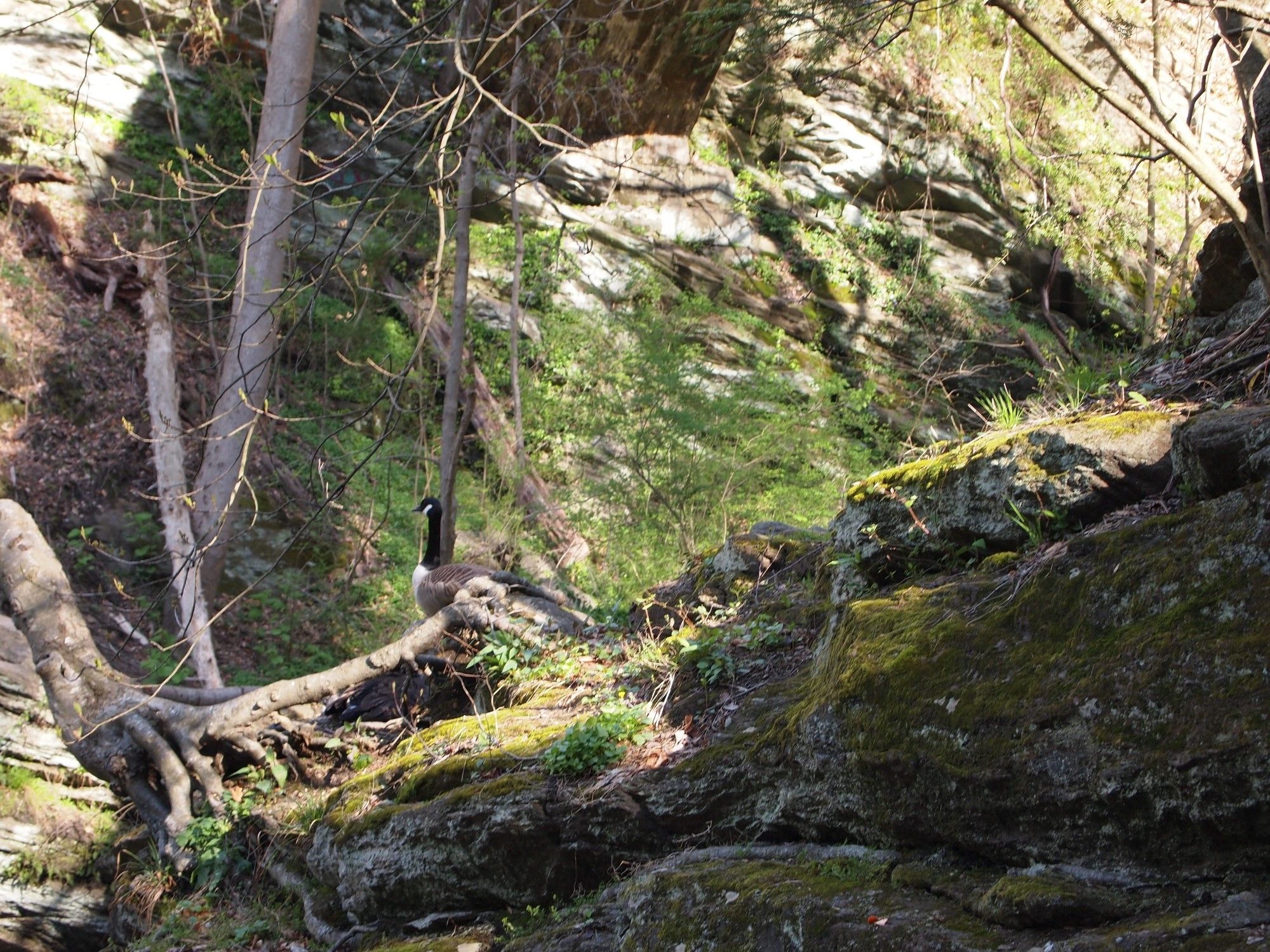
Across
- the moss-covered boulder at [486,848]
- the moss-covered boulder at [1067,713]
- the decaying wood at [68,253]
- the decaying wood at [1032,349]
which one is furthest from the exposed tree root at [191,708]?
the decaying wood at [68,253]

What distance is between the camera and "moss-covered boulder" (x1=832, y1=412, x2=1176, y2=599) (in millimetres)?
3479

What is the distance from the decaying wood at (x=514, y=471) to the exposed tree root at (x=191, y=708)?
3984mm

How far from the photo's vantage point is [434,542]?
8.27 m

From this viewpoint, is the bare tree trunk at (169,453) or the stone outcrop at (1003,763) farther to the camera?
the bare tree trunk at (169,453)

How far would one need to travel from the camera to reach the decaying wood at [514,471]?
1116 cm

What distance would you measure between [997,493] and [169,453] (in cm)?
884

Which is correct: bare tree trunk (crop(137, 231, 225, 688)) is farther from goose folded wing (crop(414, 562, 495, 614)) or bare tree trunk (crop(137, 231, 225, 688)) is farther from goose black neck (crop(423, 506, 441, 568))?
goose folded wing (crop(414, 562, 495, 614))

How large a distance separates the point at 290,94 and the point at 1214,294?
30.6 ft

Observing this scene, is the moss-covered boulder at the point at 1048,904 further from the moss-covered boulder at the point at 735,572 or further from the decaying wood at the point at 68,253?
the decaying wood at the point at 68,253

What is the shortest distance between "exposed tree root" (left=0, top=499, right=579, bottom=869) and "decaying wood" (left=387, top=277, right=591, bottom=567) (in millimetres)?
3984

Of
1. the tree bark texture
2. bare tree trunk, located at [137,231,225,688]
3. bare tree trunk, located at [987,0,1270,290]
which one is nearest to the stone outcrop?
bare tree trunk, located at [987,0,1270,290]

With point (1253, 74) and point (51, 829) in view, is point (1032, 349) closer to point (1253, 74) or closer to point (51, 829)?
point (1253, 74)

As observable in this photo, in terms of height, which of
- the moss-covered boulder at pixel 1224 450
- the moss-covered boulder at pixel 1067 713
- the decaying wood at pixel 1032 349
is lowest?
the moss-covered boulder at pixel 1067 713

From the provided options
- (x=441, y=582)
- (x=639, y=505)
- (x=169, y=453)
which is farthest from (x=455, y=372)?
(x=169, y=453)
